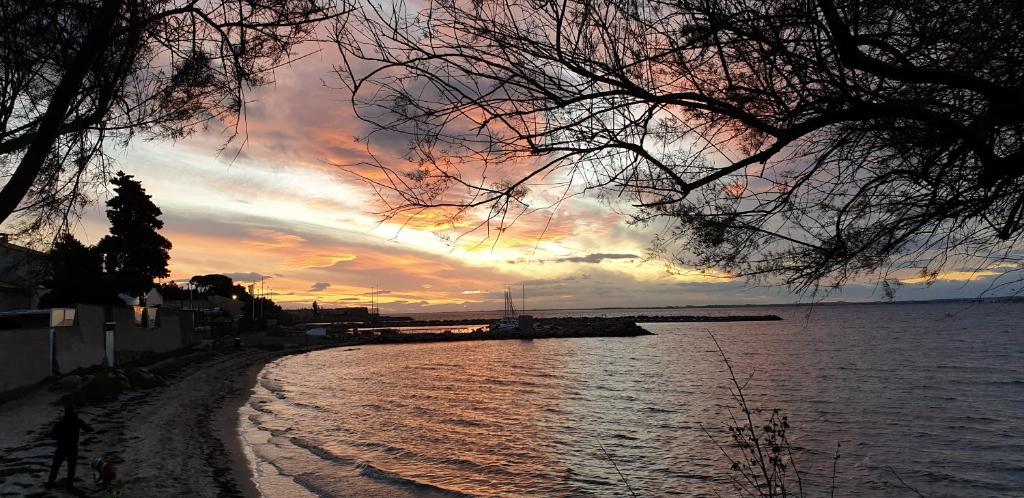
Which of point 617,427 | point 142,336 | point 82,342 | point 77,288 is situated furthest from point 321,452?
point 77,288

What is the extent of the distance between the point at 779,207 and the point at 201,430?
21.6m

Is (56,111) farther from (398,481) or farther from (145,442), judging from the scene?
(145,442)

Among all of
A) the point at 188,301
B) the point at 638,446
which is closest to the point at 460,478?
the point at 638,446

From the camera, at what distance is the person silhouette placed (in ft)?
38.0

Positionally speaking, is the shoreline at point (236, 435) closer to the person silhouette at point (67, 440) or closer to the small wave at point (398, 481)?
the small wave at point (398, 481)

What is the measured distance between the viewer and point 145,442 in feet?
57.5

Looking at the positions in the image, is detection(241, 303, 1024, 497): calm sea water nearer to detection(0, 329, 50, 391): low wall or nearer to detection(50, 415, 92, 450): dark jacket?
detection(50, 415, 92, 450): dark jacket

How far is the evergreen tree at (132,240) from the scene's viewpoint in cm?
4706

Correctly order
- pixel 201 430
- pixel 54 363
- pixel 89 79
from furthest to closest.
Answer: pixel 54 363, pixel 201 430, pixel 89 79

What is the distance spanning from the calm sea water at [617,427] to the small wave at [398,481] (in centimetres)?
5

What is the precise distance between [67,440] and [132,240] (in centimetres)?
4136

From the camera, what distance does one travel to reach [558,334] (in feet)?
330

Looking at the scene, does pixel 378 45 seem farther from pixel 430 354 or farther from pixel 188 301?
pixel 188 301

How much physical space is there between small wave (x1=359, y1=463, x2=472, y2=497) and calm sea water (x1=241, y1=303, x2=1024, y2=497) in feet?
0.17
